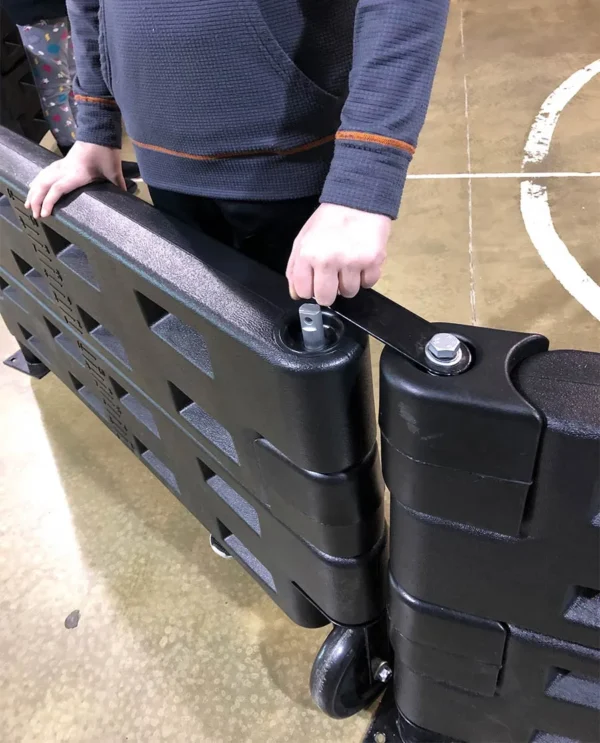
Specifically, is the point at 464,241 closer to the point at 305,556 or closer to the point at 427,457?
the point at 305,556

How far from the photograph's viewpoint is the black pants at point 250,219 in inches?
36.2

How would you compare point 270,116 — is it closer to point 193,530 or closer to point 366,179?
point 366,179

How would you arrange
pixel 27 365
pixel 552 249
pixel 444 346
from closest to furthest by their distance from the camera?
pixel 444 346
pixel 27 365
pixel 552 249

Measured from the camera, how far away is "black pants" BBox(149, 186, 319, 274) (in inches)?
36.2

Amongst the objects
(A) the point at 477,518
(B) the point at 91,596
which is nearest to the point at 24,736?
(B) the point at 91,596

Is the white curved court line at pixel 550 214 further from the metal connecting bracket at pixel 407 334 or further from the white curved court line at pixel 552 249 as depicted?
the metal connecting bracket at pixel 407 334

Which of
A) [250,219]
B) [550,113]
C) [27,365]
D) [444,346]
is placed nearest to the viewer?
[444,346]

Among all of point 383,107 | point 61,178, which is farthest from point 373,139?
point 61,178

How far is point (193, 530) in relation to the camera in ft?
4.50

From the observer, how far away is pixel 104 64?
917 millimetres

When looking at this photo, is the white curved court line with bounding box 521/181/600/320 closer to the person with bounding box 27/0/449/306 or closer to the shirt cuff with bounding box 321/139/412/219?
the person with bounding box 27/0/449/306

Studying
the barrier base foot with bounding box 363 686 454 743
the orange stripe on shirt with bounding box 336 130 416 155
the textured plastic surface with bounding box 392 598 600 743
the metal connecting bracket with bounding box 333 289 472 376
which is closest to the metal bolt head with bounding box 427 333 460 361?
the metal connecting bracket with bounding box 333 289 472 376

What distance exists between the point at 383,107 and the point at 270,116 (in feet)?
0.67

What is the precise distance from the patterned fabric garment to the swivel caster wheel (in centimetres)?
190
